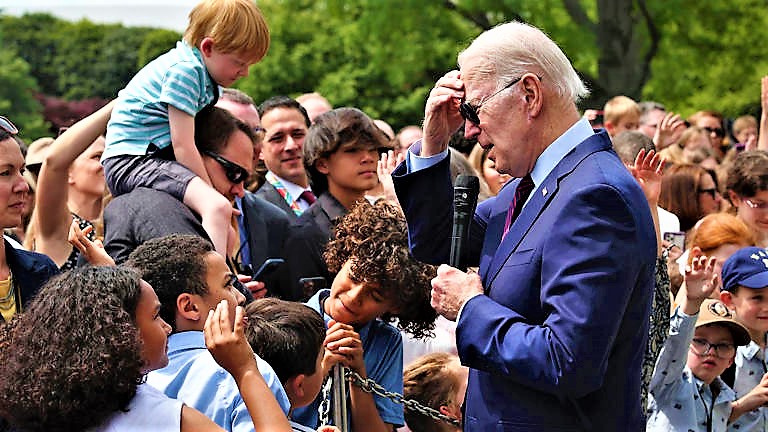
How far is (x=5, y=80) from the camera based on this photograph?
3522 cm

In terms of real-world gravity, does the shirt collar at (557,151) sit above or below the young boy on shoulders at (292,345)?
above

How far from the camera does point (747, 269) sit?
575cm

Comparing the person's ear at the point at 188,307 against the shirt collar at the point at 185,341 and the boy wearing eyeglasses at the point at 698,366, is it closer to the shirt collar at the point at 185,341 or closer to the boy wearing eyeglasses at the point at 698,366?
the shirt collar at the point at 185,341

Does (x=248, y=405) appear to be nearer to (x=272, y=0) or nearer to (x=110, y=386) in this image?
(x=110, y=386)

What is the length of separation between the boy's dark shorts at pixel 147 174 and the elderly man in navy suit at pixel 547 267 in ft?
Result: 4.74

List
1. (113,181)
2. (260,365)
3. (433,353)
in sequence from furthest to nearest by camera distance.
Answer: (433,353) → (113,181) → (260,365)

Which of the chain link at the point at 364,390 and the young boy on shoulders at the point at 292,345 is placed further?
the chain link at the point at 364,390

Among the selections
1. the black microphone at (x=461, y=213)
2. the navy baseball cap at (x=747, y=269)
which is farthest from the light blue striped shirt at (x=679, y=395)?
the black microphone at (x=461, y=213)

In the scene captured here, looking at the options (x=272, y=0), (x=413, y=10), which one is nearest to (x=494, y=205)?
(x=413, y=10)

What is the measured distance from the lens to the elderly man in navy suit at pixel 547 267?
306 cm

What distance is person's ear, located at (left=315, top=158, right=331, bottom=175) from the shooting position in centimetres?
590

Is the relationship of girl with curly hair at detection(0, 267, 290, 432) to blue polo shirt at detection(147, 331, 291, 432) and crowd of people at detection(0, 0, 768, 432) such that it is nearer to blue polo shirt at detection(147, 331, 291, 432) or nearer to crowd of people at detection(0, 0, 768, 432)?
crowd of people at detection(0, 0, 768, 432)

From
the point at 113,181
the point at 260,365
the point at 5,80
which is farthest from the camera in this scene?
the point at 5,80

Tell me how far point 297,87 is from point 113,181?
89.4 feet
